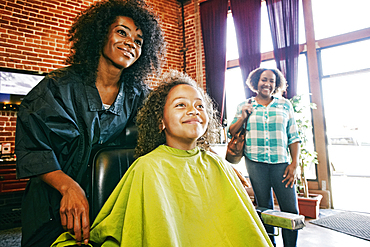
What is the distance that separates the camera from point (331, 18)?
4.06m

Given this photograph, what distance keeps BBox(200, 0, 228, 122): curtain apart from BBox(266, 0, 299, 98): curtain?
3.12 feet

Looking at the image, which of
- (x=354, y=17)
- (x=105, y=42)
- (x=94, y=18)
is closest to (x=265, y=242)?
(x=105, y=42)

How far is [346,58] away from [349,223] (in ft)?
7.82

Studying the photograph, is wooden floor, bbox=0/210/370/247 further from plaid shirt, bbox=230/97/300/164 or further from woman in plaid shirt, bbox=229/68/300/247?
plaid shirt, bbox=230/97/300/164

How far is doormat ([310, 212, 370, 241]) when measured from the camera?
2877 mm

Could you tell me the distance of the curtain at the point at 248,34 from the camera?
4.51m

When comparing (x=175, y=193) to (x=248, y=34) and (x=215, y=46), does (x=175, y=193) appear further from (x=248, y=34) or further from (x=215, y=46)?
(x=215, y=46)

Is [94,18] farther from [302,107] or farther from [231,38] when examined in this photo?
[231,38]

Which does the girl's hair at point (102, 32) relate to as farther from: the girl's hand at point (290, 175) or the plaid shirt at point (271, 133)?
the girl's hand at point (290, 175)

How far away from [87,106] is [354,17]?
4.28m

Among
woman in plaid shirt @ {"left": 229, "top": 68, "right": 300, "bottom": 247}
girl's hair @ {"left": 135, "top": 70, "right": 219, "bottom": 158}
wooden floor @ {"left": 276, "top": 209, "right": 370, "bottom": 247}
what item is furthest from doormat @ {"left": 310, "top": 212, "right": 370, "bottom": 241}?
girl's hair @ {"left": 135, "top": 70, "right": 219, "bottom": 158}

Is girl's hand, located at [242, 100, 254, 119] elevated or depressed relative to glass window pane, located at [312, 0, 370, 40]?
depressed

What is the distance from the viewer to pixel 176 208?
107 cm

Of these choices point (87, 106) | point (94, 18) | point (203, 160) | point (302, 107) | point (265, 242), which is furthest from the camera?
point (302, 107)
